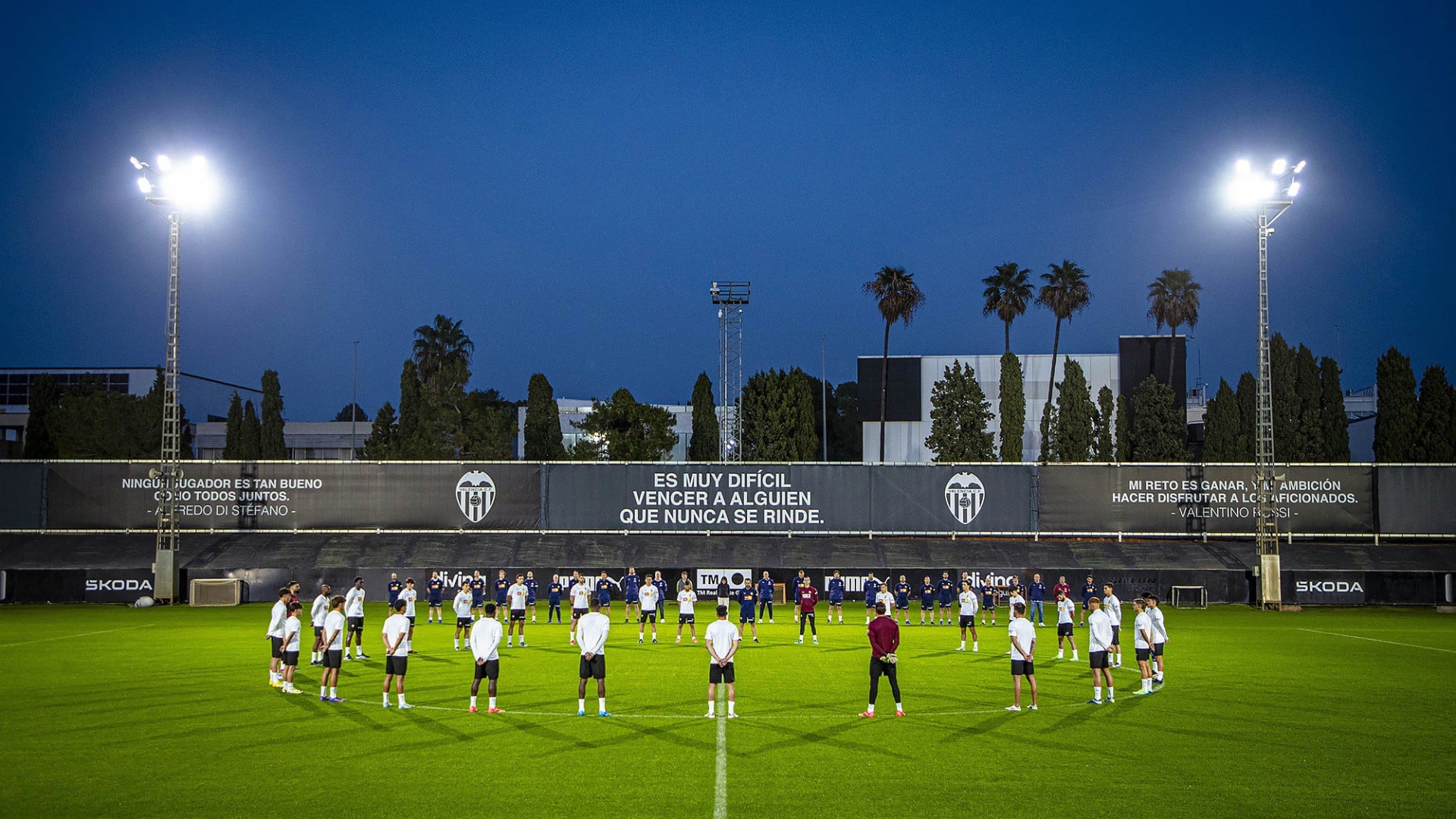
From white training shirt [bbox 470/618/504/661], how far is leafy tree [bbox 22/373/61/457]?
204 feet

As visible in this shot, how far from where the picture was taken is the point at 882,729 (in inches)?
577

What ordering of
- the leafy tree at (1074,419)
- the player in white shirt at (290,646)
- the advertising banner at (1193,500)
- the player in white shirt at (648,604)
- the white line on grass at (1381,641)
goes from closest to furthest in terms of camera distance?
the player in white shirt at (290,646) < the white line on grass at (1381,641) < the player in white shirt at (648,604) < the advertising banner at (1193,500) < the leafy tree at (1074,419)

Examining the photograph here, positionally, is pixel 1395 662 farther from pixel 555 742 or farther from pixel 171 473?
pixel 171 473

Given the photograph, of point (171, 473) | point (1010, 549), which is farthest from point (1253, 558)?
point (171, 473)

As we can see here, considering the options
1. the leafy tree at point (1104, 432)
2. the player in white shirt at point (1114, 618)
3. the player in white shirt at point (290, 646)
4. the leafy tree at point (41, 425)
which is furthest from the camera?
the leafy tree at point (41, 425)

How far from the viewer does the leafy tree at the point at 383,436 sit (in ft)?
221

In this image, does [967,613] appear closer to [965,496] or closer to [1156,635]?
[1156,635]

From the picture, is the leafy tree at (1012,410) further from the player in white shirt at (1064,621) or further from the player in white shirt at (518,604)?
the player in white shirt at (518,604)

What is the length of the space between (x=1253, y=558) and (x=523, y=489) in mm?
30070

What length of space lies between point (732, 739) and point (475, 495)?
31380 millimetres

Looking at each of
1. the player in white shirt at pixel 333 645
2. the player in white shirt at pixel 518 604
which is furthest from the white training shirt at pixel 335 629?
the player in white shirt at pixel 518 604

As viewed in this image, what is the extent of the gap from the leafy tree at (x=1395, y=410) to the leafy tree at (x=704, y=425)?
3606 cm

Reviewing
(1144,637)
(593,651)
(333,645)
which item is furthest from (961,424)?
(333,645)

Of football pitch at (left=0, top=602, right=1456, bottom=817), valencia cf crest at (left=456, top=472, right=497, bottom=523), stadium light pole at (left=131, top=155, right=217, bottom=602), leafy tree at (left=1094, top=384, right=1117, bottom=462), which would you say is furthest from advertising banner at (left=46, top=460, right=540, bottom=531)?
leafy tree at (left=1094, top=384, right=1117, bottom=462)
